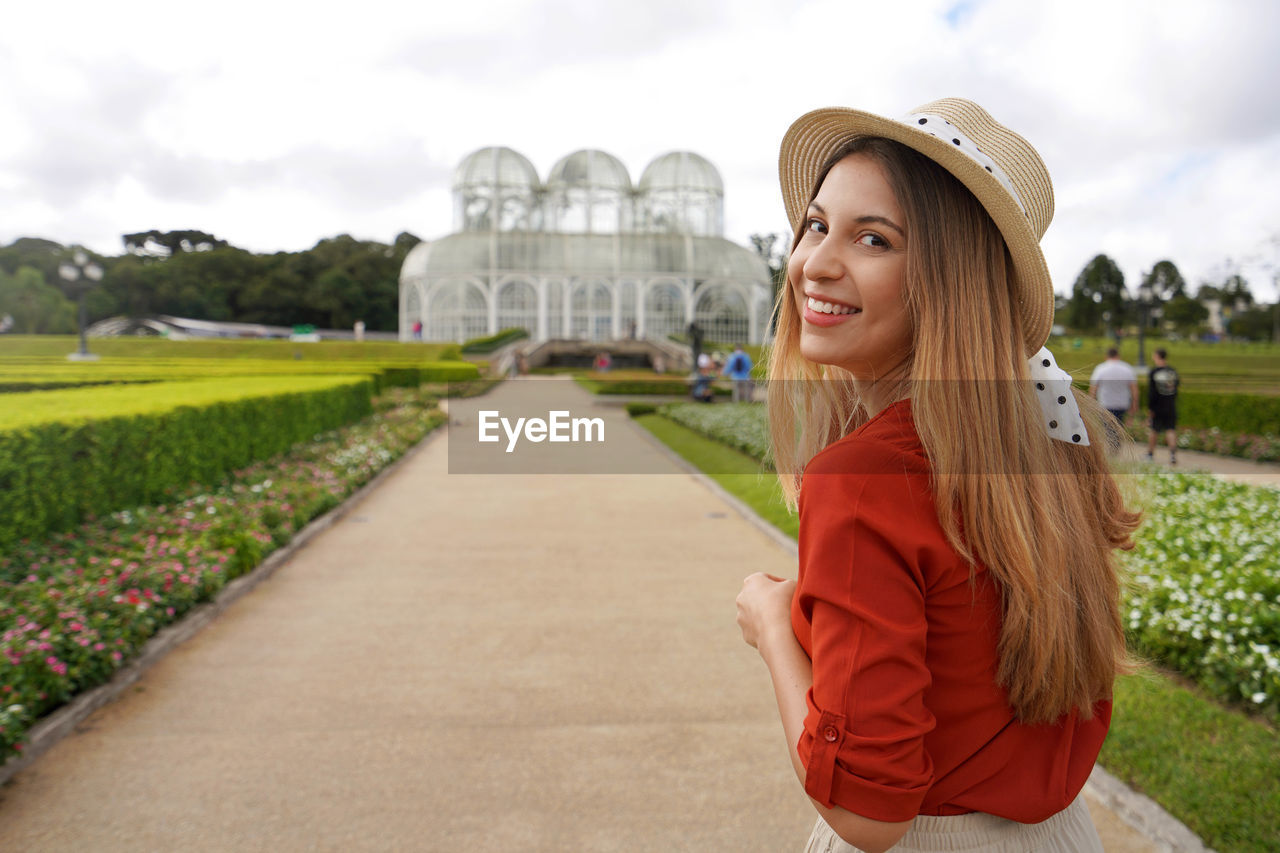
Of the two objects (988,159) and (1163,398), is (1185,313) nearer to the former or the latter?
(1163,398)

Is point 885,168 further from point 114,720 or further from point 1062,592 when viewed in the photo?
point 114,720

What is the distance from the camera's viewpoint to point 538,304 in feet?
141

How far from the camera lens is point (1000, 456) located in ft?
3.30

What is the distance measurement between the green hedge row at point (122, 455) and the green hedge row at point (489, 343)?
79.0ft

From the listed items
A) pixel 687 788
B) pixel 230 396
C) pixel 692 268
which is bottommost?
pixel 687 788

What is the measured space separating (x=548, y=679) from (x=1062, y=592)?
345 cm

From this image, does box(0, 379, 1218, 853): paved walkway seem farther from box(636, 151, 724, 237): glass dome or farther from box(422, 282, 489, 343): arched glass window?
box(636, 151, 724, 237): glass dome

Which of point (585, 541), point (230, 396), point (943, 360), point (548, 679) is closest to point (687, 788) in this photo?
point (548, 679)

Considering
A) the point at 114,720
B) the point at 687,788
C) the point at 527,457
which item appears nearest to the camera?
the point at 687,788

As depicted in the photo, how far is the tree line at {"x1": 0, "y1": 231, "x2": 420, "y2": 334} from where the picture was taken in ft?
169

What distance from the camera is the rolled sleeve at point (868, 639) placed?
36.0 inches

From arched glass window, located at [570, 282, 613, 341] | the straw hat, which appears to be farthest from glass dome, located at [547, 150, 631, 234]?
the straw hat

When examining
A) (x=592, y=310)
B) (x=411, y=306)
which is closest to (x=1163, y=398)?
(x=592, y=310)

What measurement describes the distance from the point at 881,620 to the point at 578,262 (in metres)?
43.2
